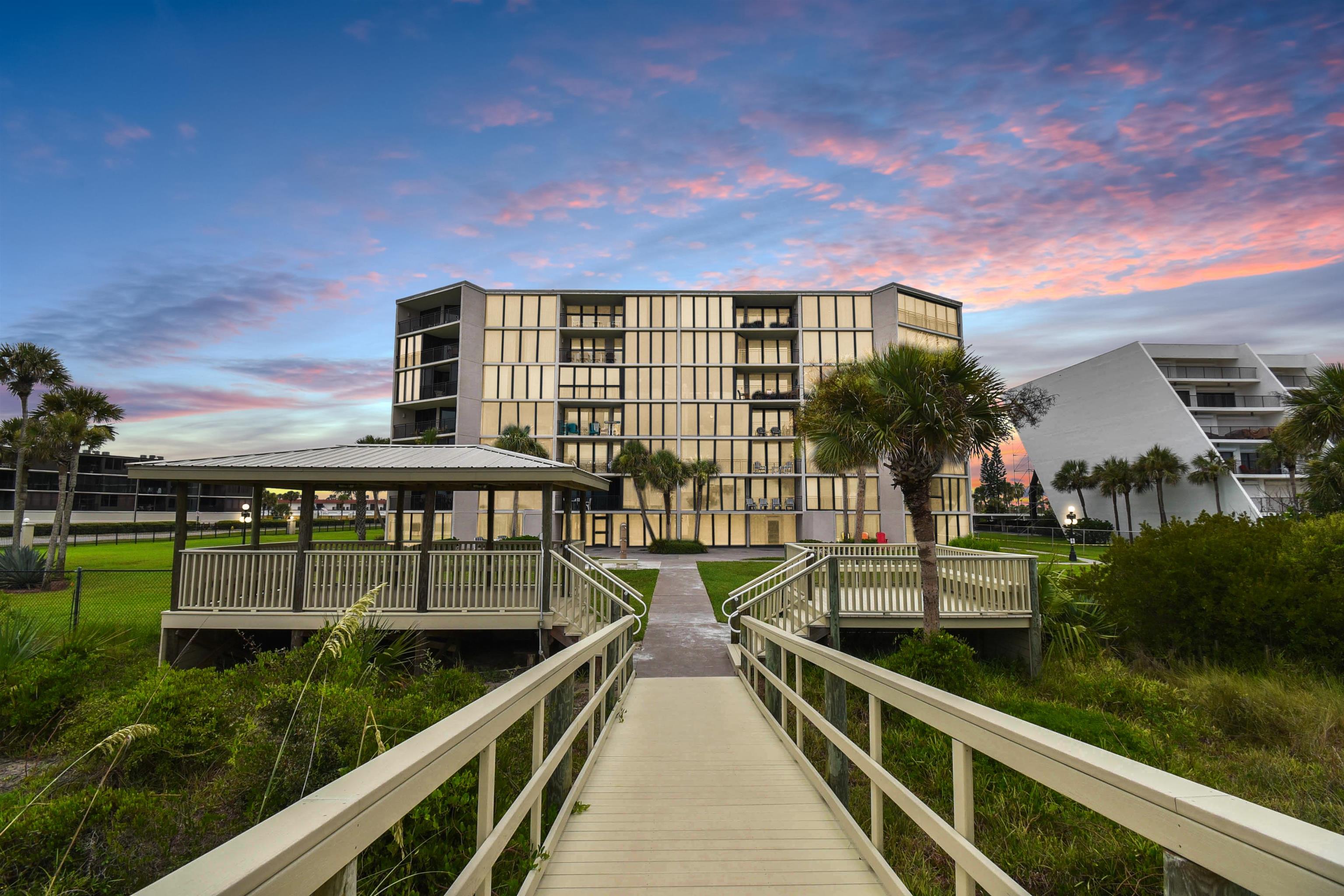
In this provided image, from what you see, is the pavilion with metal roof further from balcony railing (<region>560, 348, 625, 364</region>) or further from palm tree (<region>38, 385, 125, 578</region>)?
balcony railing (<region>560, 348, 625, 364</region>)

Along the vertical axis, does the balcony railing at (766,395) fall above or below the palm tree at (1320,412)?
above

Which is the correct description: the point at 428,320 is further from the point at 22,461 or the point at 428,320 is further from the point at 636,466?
the point at 22,461

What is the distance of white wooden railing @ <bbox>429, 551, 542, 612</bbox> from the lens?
11164 mm

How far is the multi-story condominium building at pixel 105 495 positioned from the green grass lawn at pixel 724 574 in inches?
2067

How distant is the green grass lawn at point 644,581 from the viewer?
1423cm

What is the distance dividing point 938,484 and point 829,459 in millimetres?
35297

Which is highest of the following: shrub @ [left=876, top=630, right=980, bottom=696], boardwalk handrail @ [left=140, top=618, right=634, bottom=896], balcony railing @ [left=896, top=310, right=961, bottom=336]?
balcony railing @ [left=896, top=310, right=961, bottom=336]

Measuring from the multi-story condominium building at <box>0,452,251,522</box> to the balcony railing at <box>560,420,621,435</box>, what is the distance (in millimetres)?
35521

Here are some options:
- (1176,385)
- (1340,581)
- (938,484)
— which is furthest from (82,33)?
(1176,385)

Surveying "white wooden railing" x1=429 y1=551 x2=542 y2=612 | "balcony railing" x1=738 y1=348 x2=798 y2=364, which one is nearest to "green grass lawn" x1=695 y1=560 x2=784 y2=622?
"white wooden railing" x1=429 y1=551 x2=542 y2=612

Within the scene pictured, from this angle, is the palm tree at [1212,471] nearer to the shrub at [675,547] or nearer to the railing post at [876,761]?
the shrub at [675,547]

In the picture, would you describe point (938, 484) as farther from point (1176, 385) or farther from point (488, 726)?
point (488, 726)

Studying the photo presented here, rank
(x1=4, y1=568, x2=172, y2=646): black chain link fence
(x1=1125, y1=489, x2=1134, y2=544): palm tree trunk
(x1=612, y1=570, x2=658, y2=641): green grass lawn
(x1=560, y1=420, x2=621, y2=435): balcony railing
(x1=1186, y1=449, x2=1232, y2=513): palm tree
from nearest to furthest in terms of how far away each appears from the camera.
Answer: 1. (x1=4, y1=568, x2=172, y2=646): black chain link fence
2. (x1=612, y1=570, x2=658, y2=641): green grass lawn
3. (x1=560, y1=420, x2=621, y2=435): balcony railing
4. (x1=1186, y1=449, x2=1232, y2=513): palm tree
5. (x1=1125, y1=489, x2=1134, y2=544): palm tree trunk

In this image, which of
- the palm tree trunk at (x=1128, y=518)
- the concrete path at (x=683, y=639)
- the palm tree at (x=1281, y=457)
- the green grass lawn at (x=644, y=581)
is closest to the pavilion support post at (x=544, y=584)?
the concrete path at (x=683, y=639)
